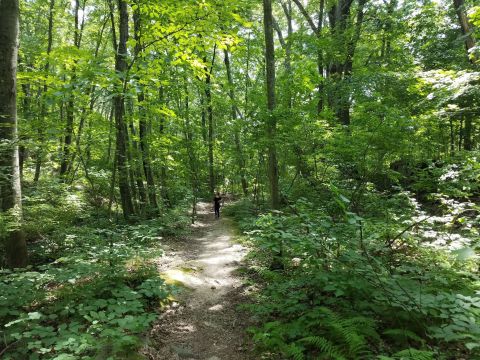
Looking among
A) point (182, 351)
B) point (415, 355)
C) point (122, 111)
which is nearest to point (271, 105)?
point (122, 111)

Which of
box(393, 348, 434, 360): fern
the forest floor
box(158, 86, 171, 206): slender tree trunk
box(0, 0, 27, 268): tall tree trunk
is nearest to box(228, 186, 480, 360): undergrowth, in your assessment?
box(393, 348, 434, 360): fern

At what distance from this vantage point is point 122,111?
6.53m

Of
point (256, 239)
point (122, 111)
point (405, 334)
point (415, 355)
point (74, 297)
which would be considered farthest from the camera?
point (122, 111)

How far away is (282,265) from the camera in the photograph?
679 centimetres

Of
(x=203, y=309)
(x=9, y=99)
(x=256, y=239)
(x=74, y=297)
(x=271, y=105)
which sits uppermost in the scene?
(x=271, y=105)

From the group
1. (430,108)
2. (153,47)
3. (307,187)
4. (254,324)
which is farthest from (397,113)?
(153,47)

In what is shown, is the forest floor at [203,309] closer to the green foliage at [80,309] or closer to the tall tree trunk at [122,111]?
the green foliage at [80,309]

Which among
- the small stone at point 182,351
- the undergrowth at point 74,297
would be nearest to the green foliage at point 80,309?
the undergrowth at point 74,297

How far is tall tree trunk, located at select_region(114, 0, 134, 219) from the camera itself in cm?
595

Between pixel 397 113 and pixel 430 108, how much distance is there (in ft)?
6.44

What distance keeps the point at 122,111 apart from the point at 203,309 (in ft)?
14.5

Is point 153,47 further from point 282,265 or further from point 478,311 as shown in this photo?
point 478,311

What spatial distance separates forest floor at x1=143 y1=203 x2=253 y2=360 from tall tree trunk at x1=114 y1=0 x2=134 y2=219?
8.76 ft

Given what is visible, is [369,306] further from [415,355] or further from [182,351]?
[182,351]
